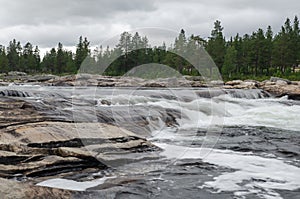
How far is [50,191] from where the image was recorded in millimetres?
4148

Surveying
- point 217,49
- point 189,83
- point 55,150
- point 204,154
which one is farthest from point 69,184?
point 217,49

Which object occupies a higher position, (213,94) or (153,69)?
(153,69)

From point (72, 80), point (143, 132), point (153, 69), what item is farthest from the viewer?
point (72, 80)

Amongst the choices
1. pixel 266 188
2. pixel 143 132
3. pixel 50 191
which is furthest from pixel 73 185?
pixel 143 132

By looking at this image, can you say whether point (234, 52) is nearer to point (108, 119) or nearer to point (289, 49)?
point (289, 49)

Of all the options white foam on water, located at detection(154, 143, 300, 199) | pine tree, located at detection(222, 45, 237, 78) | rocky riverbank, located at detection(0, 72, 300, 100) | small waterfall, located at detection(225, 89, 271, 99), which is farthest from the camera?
pine tree, located at detection(222, 45, 237, 78)

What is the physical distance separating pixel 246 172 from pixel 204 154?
56.8 inches

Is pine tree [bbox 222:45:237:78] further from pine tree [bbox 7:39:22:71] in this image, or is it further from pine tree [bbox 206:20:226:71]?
pine tree [bbox 7:39:22:71]

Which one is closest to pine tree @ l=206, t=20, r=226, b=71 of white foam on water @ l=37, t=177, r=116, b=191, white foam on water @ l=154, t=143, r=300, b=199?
white foam on water @ l=154, t=143, r=300, b=199

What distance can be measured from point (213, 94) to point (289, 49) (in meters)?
30.6

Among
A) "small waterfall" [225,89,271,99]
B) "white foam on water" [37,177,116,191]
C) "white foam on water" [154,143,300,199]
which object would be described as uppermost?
"small waterfall" [225,89,271,99]

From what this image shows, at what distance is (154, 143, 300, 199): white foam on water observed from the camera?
530 centimetres

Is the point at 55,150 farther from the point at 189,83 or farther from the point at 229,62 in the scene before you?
the point at 229,62

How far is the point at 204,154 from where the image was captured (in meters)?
7.50
